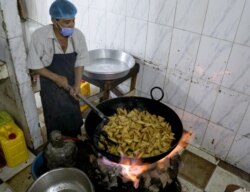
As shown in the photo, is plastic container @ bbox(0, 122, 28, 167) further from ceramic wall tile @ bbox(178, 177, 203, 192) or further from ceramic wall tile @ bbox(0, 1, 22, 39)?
ceramic wall tile @ bbox(178, 177, 203, 192)

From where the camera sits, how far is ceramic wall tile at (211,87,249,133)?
8.83 feet

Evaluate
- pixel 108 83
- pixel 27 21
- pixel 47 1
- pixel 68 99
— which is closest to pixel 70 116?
pixel 68 99

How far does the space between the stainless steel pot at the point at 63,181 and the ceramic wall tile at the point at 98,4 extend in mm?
2265

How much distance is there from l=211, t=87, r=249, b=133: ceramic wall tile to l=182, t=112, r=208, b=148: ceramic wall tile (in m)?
0.19

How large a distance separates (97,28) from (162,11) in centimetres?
117

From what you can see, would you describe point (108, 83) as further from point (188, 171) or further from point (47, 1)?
point (47, 1)

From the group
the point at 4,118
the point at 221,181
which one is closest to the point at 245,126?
the point at 221,181

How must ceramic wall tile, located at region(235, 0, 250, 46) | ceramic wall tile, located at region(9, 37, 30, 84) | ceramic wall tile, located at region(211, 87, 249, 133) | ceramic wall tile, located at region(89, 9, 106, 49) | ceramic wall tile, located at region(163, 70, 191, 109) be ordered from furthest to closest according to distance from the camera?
1. ceramic wall tile, located at region(89, 9, 106, 49)
2. ceramic wall tile, located at region(163, 70, 191, 109)
3. ceramic wall tile, located at region(211, 87, 249, 133)
4. ceramic wall tile, located at region(9, 37, 30, 84)
5. ceramic wall tile, located at region(235, 0, 250, 46)

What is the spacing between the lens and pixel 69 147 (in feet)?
7.85

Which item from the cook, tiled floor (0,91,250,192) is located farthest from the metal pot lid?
tiled floor (0,91,250,192)

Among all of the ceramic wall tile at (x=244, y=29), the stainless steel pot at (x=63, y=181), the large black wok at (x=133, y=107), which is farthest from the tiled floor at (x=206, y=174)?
the ceramic wall tile at (x=244, y=29)

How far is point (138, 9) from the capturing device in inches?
121

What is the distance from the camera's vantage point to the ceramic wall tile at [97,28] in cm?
354

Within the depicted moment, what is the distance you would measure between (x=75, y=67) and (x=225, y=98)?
1746 millimetres
